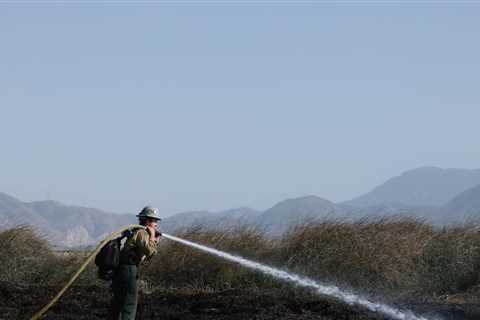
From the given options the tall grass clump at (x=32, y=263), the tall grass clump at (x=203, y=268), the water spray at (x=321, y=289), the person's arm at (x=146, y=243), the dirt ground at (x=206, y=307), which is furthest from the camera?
the tall grass clump at (x=32, y=263)

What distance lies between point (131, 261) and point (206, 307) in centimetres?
360

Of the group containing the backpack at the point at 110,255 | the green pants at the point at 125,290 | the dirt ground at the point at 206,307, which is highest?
the backpack at the point at 110,255

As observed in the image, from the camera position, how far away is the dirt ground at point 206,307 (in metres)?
14.6

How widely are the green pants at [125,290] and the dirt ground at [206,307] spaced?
2546 mm

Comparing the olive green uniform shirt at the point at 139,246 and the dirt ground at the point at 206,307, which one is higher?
the olive green uniform shirt at the point at 139,246

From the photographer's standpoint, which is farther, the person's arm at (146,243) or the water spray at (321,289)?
the water spray at (321,289)

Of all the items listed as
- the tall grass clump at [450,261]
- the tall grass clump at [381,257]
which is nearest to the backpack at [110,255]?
the tall grass clump at [381,257]

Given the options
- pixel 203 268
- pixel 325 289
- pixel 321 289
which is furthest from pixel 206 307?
pixel 203 268

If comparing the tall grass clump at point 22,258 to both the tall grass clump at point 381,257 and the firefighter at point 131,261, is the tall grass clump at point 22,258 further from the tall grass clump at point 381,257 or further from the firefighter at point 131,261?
the firefighter at point 131,261

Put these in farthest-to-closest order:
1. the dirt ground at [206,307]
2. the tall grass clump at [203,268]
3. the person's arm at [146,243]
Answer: the tall grass clump at [203,268], the dirt ground at [206,307], the person's arm at [146,243]

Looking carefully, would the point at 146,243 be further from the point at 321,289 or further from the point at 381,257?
the point at 381,257

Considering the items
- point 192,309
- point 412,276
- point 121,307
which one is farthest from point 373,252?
point 121,307

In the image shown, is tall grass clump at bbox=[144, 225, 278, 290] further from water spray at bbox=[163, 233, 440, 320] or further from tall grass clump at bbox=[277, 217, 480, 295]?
tall grass clump at bbox=[277, 217, 480, 295]

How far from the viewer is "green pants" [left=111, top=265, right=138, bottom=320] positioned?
1177 cm
